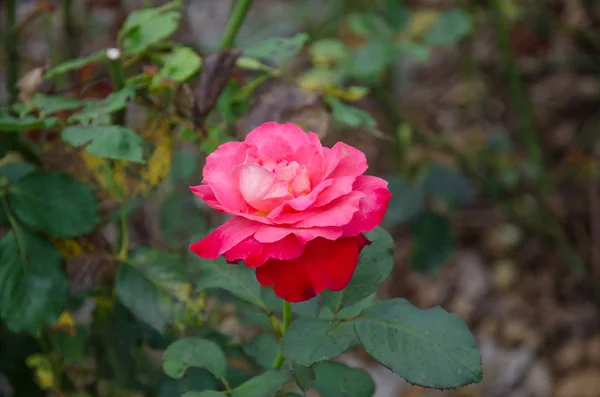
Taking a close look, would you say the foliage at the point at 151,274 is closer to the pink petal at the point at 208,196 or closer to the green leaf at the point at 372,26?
→ the pink petal at the point at 208,196

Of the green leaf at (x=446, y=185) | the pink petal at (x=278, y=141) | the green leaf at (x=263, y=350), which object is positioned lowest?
the green leaf at (x=446, y=185)

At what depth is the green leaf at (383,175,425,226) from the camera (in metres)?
1.59

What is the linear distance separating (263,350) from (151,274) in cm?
19

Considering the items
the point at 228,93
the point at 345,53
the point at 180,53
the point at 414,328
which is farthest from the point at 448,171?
the point at 414,328

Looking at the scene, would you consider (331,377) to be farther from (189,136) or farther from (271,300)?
(189,136)

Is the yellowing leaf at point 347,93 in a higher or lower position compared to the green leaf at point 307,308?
higher

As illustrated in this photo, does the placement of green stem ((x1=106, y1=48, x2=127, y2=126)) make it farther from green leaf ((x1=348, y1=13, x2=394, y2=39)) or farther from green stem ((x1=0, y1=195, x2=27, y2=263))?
green leaf ((x1=348, y1=13, x2=394, y2=39))

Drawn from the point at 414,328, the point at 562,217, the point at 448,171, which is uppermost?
the point at 414,328

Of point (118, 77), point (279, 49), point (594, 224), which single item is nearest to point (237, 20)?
point (279, 49)

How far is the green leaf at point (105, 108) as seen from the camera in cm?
76

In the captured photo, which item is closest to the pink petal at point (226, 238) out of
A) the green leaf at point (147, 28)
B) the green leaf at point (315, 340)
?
the green leaf at point (315, 340)

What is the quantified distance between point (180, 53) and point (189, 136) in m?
0.12

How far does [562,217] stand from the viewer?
2.14m

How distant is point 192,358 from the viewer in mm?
701
